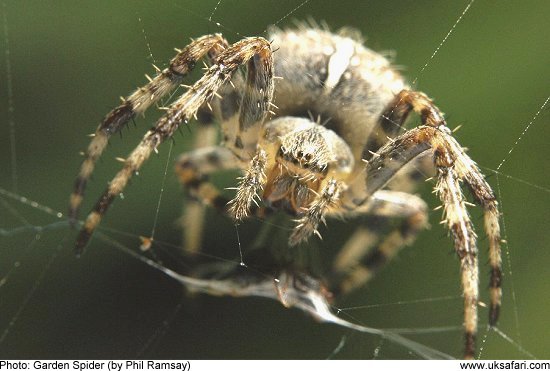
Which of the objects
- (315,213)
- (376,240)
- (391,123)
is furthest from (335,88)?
(376,240)

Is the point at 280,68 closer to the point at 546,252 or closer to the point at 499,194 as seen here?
the point at 499,194

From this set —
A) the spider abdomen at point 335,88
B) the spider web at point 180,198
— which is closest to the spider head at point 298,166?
the spider abdomen at point 335,88

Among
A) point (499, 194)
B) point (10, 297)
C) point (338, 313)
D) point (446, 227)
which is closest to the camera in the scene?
point (446, 227)

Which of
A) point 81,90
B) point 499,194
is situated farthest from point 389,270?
point 81,90

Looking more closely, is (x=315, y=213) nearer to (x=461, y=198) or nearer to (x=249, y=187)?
(x=249, y=187)

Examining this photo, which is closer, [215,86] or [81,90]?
[215,86]

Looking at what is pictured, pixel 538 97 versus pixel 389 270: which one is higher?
pixel 538 97
